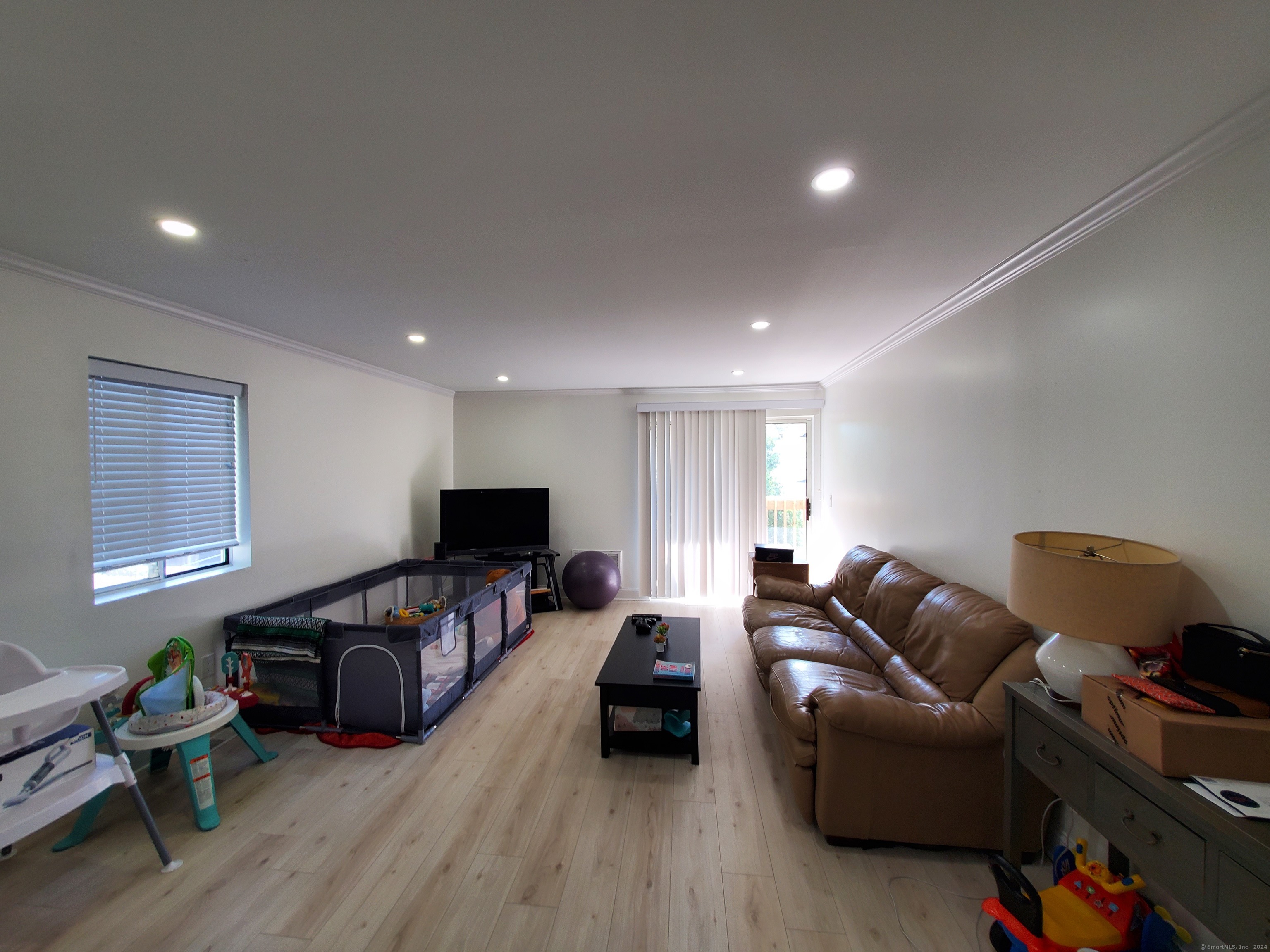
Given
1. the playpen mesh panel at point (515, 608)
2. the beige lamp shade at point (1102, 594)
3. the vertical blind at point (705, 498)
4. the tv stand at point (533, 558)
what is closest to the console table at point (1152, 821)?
the beige lamp shade at point (1102, 594)

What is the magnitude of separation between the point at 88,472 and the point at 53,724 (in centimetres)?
111

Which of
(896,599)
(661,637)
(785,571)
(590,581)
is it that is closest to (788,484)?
(785,571)

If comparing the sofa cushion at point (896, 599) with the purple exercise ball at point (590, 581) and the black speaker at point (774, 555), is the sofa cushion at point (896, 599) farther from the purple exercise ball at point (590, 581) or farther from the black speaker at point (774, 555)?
the purple exercise ball at point (590, 581)

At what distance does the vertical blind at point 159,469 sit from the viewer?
229 cm

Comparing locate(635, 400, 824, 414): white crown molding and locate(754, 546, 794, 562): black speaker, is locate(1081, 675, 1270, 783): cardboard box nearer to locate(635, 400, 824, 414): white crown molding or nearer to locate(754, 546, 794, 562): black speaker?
locate(754, 546, 794, 562): black speaker

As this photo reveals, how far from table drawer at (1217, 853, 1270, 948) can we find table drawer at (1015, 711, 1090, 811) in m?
0.34

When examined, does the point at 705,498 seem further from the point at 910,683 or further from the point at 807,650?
the point at 910,683

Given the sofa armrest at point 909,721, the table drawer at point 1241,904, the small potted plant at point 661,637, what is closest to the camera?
the table drawer at point 1241,904

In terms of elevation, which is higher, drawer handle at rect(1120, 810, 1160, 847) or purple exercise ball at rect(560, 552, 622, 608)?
drawer handle at rect(1120, 810, 1160, 847)

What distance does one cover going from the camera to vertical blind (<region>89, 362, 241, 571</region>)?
2.29 m

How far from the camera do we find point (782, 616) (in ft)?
11.4

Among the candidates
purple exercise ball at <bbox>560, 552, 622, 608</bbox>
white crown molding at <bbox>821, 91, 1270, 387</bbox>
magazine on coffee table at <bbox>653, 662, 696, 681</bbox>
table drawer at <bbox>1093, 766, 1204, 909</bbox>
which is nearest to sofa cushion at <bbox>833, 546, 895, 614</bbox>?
magazine on coffee table at <bbox>653, 662, 696, 681</bbox>

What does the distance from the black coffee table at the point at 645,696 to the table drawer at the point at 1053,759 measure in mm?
1307

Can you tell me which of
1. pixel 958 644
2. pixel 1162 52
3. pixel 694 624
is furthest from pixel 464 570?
pixel 1162 52
